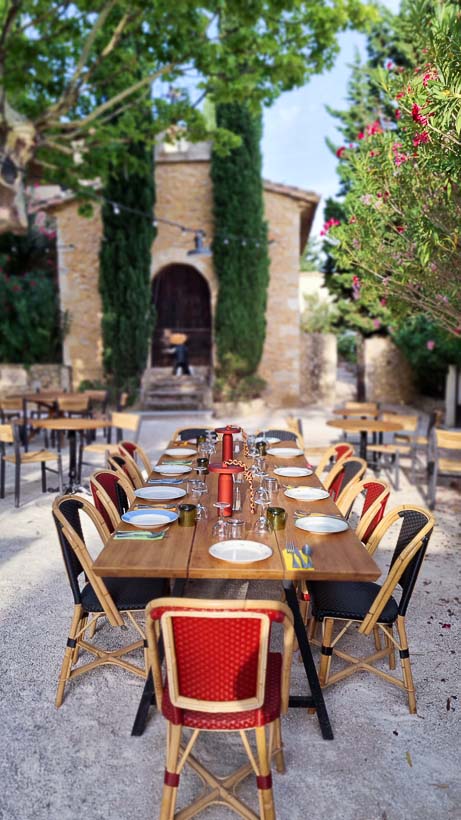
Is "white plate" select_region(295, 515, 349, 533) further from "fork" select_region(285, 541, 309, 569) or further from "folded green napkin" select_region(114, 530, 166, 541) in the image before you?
"folded green napkin" select_region(114, 530, 166, 541)

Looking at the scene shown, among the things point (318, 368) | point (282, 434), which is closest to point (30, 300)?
point (318, 368)

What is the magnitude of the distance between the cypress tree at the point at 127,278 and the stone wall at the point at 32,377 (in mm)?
1022

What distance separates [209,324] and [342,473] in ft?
38.6

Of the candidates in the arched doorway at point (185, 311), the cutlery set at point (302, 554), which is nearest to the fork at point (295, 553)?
the cutlery set at point (302, 554)

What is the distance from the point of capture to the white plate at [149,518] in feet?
8.63

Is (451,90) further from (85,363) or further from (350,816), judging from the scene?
(85,363)

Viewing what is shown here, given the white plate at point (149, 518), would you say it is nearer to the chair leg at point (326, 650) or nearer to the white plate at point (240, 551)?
the white plate at point (240, 551)

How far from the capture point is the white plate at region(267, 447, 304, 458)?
14.0 feet

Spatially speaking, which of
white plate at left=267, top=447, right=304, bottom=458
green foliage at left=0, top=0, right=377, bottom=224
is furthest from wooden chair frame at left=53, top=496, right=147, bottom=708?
green foliage at left=0, top=0, right=377, bottom=224

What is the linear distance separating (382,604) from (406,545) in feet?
1.01

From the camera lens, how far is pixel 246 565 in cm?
216

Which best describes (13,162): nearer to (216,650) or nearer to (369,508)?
(369,508)

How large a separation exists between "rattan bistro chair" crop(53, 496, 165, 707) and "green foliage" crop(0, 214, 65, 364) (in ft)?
35.2

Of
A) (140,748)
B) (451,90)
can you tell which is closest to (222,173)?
(451,90)
